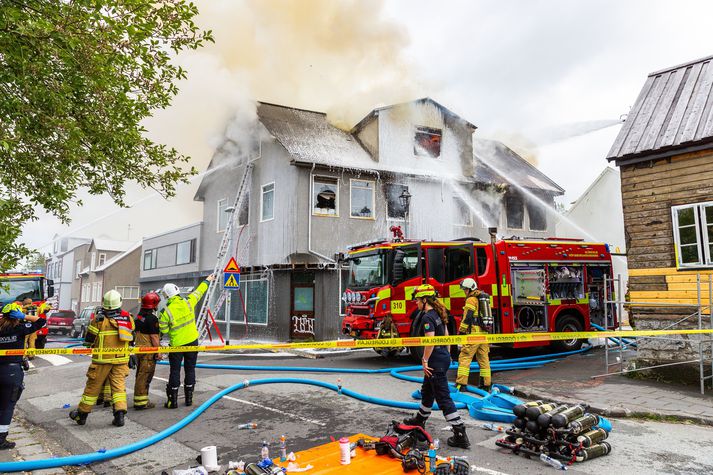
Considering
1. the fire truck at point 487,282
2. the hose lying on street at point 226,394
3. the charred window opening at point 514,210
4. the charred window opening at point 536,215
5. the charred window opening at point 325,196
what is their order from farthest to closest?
the charred window opening at point 536,215 < the charred window opening at point 514,210 < the charred window opening at point 325,196 < the fire truck at point 487,282 < the hose lying on street at point 226,394

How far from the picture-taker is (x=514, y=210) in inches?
894

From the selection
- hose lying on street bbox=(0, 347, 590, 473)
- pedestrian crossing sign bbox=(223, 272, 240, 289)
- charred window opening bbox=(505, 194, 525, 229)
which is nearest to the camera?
hose lying on street bbox=(0, 347, 590, 473)

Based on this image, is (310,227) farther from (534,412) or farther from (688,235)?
(534,412)

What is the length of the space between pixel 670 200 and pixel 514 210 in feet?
45.2

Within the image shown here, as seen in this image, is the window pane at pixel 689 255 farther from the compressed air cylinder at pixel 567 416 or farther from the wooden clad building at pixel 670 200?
the compressed air cylinder at pixel 567 416

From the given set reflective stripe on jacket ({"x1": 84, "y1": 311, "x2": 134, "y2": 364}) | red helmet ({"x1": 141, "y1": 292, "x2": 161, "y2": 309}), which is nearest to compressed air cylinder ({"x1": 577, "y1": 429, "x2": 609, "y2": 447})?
reflective stripe on jacket ({"x1": 84, "y1": 311, "x2": 134, "y2": 364})

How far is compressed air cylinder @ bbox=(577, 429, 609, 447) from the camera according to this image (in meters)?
4.82

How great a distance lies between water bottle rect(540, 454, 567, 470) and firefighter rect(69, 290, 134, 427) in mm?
5100

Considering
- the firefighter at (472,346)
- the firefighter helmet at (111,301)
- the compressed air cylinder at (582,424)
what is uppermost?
the firefighter helmet at (111,301)

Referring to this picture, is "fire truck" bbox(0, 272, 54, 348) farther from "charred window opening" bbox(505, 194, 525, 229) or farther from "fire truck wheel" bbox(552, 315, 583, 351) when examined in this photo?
"charred window opening" bbox(505, 194, 525, 229)

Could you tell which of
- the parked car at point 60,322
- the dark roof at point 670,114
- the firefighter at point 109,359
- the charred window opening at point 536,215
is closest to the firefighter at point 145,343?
the firefighter at point 109,359

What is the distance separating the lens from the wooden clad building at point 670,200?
28.3ft

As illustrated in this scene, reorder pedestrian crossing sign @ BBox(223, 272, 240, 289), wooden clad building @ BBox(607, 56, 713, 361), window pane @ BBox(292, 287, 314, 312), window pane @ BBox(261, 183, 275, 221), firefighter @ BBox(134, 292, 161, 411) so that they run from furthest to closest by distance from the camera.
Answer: window pane @ BBox(261, 183, 275, 221), window pane @ BBox(292, 287, 314, 312), pedestrian crossing sign @ BBox(223, 272, 240, 289), wooden clad building @ BBox(607, 56, 713, 361), firefighter @ BBox(134, 292, 161, 411)

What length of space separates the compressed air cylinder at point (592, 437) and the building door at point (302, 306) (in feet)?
43.6
